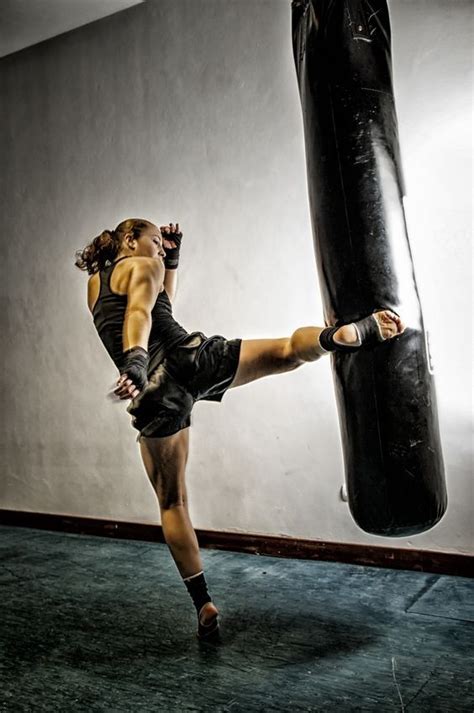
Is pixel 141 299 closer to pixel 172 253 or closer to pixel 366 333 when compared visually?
pixel 172 253

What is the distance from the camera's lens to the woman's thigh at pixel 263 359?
249 cm

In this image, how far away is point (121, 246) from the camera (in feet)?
9.05

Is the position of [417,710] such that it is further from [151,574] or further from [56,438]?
[56,438]

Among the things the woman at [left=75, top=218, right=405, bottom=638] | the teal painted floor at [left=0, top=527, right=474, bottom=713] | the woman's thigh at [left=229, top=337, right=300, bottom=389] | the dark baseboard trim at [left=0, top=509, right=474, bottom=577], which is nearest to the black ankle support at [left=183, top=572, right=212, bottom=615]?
the woman at [left=75, top=218, right=405, bottom=638]

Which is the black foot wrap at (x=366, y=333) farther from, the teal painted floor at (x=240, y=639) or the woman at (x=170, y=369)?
the teal painted floor at (x=240, y=639)

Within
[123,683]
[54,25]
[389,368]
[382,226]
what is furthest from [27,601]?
[54,25]

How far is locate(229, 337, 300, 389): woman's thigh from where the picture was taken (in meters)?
2.49

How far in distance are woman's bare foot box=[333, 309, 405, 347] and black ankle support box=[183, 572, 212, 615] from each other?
1151mm

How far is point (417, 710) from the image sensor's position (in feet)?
6.32

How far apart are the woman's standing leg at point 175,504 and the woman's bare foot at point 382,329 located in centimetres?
88

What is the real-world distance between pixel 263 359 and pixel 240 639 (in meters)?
1.02

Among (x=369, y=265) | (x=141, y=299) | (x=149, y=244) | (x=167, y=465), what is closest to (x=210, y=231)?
(x=149, y=244)

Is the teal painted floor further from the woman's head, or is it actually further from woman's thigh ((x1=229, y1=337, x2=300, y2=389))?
the woman's head

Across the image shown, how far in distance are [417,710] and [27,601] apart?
5.92 ft
